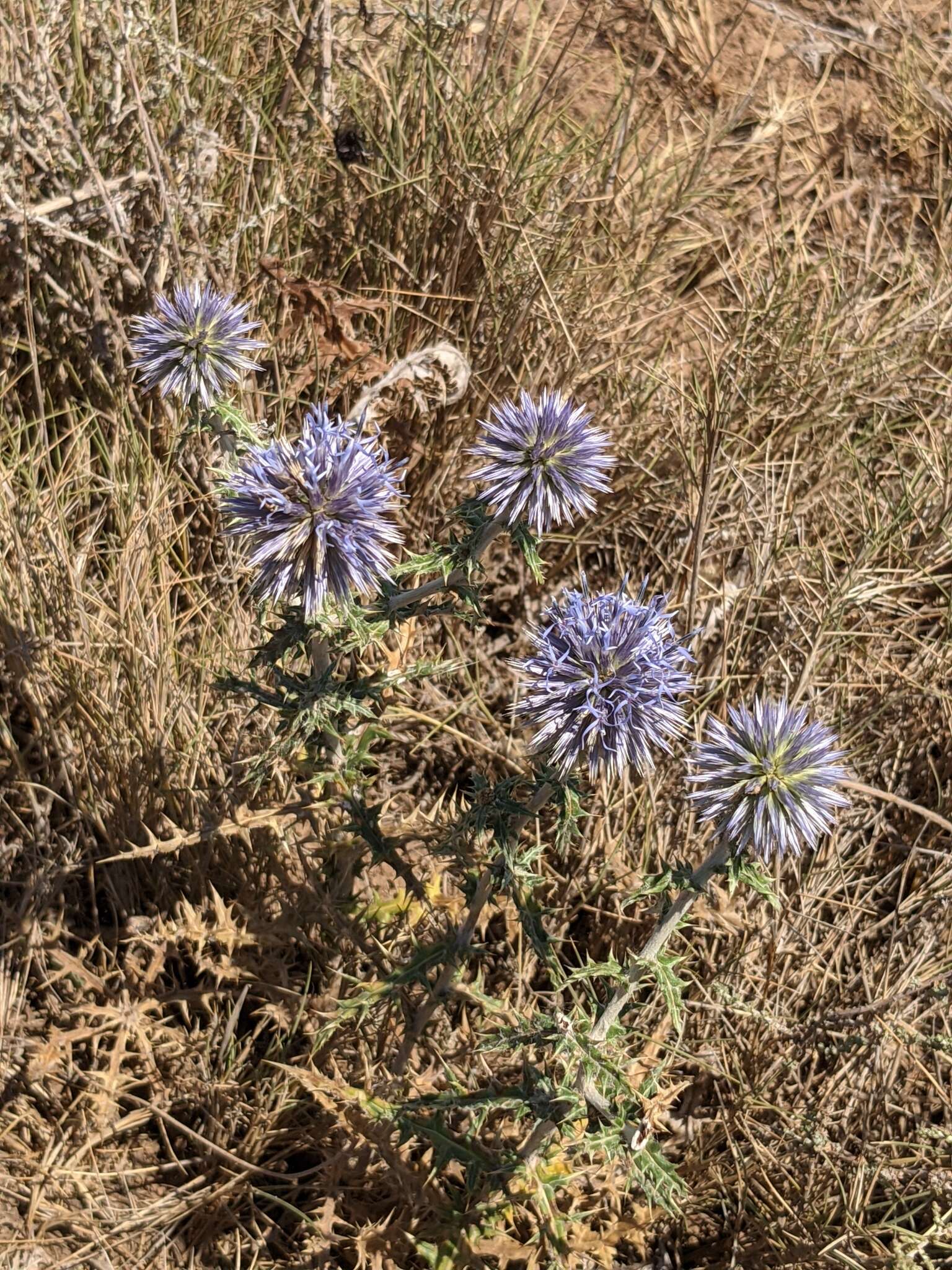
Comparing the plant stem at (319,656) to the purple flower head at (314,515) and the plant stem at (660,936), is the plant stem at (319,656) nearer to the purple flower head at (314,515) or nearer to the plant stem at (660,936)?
the purple flower head at (314,515)

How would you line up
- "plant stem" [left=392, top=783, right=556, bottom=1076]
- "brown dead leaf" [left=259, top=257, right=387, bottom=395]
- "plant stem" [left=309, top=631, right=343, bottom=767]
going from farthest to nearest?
"brown dead leaf" [left=259, top=257, right=387, bottom=395]
"plant stem" [left=309, top=631, right=343, bottom=767]
"plant stem" [left=392, top=783, right=556, bottom=1076]

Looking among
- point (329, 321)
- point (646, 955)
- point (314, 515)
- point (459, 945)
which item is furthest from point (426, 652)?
point (646, 955)

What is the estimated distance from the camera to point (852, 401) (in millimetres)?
3562

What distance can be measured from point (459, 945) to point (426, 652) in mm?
1117

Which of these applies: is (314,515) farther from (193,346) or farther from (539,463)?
(193,346)

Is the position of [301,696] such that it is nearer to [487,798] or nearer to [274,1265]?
[487,798]

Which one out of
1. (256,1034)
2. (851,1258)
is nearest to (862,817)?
(851,1258)

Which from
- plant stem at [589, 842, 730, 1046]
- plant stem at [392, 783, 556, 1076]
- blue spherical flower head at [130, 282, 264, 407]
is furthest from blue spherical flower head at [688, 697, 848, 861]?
blue spherical flower head at [130, 282, 264, 407]

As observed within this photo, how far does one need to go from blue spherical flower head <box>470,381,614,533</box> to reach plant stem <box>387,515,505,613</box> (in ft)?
0.08

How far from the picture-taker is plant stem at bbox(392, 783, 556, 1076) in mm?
1900

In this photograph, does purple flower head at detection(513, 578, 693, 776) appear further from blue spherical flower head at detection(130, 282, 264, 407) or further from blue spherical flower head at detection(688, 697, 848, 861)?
blue spherical flower head at detection(130, 282, 264, 407)

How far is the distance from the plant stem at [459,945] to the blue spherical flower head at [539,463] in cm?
→ 44

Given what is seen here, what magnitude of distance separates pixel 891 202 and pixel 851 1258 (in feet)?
11.7

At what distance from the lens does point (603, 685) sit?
1.80 meters
